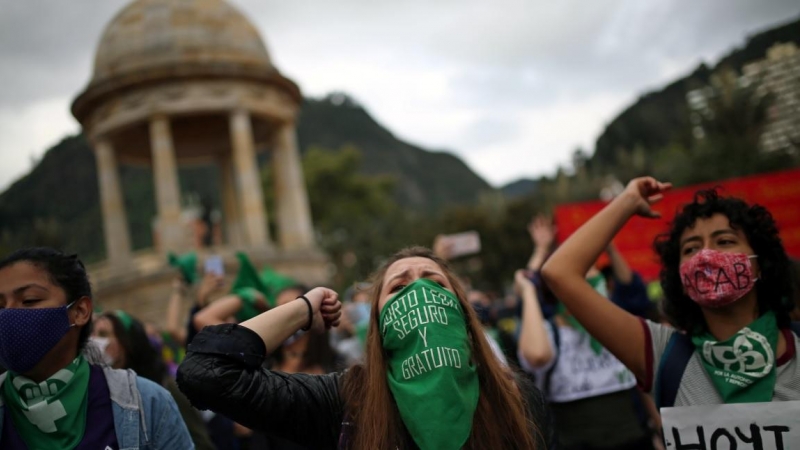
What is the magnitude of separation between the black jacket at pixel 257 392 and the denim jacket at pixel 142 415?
1.73ft

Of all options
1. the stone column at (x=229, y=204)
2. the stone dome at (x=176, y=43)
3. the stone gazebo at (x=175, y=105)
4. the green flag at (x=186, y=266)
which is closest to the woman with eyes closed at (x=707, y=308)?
the green flag at (x=186, y=266)

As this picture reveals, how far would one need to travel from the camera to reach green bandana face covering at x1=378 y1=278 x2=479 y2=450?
235 centimetres

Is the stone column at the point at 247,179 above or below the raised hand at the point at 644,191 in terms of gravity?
above

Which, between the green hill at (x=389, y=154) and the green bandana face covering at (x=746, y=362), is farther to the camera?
the green hill at (x=389, y=154)

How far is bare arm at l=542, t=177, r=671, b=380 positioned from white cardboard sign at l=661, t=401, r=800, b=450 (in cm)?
29

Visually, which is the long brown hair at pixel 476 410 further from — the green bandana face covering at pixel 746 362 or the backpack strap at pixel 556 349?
the backpack strap at pixel 556 349

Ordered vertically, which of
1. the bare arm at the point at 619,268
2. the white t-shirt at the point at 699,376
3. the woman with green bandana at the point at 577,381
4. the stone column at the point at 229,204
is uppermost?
the stone column at the point at 229,204

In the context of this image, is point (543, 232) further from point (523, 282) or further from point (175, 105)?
point (175, 105)

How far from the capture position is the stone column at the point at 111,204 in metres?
22.5

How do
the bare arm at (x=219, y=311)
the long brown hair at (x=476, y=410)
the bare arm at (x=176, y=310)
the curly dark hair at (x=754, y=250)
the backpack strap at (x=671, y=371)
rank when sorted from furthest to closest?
the bare arm at (x=176, y=310)
the bare arm at (x=219, y=311)
the curly dark hair at (x=754, y=250)
the backpack strap at (x=671, y=371)
the long brown hair at (x=476, y=410)

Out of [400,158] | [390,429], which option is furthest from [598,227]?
[400,158]

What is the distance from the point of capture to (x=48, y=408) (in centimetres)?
262

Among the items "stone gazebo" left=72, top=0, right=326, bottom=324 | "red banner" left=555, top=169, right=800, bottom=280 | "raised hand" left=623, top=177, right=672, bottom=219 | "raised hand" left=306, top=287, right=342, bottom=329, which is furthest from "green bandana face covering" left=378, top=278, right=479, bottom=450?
"stone gazebo" left=72, top=0, right=326, bottom=324

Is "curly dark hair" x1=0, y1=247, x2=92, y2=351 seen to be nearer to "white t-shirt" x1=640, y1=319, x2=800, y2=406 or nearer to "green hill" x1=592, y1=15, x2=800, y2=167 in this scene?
"white t-shirt" x1=640, y1=319, x2=800, y2=406
